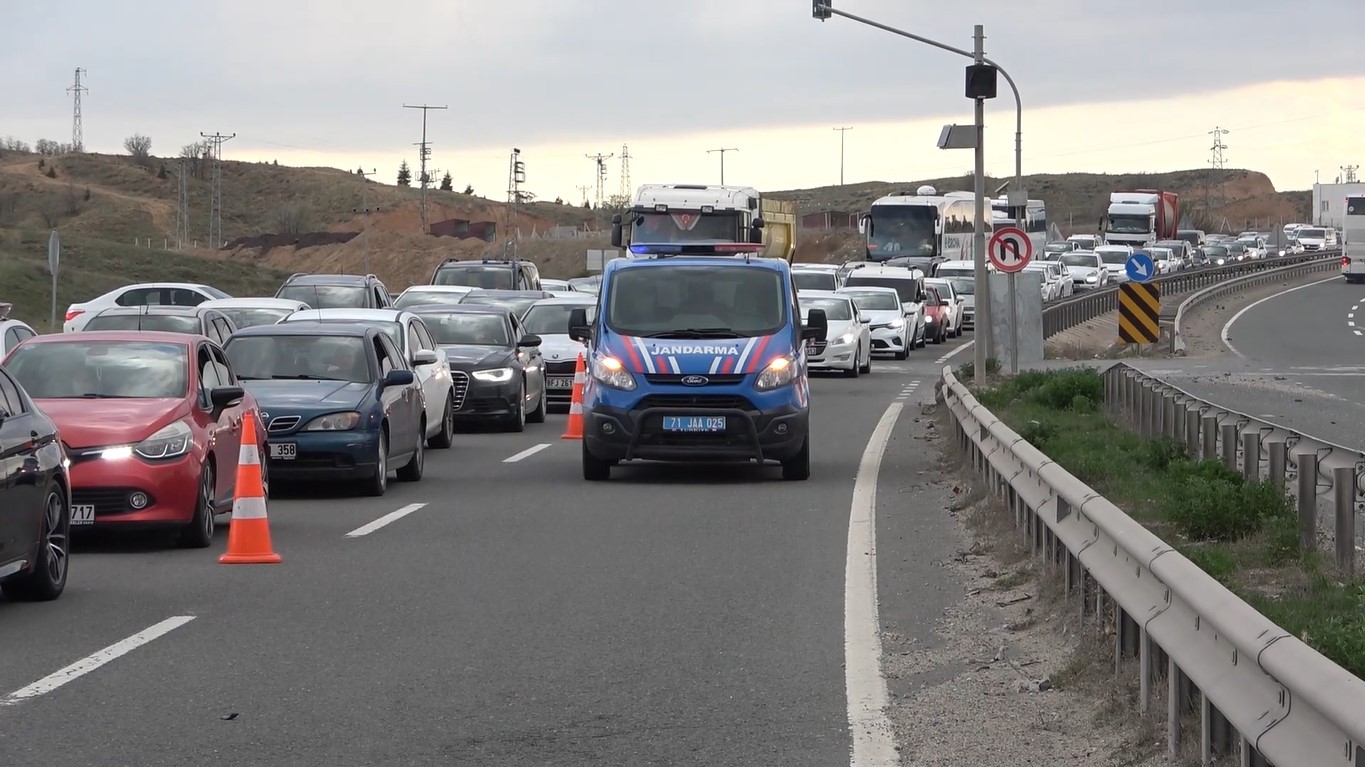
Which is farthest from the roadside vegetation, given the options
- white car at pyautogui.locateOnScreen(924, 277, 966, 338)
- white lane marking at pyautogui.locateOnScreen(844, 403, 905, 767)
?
white car at pyautogui.locateOnScreen(924, 277, 966, 338)

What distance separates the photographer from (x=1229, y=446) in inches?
544

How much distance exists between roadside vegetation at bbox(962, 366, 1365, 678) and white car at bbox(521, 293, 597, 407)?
407 inches

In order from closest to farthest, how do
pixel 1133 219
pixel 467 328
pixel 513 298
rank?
pixel 467 328
pixel 513 298
pixel 1133 219

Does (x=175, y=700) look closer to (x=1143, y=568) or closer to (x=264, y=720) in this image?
(x=264, y=720)

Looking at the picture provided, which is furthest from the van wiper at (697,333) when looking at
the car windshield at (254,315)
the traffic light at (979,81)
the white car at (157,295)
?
the white car at (157,295)

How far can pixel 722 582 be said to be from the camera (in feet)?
36.0

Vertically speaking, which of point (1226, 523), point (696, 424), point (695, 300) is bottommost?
point (1226, 523)

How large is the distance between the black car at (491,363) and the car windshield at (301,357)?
15.8ft

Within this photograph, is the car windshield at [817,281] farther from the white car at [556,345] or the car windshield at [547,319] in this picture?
the car windshield at [547,319]

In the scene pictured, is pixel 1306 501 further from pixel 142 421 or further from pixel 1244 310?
pixel 1244 310

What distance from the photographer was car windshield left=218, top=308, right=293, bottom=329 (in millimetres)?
26078

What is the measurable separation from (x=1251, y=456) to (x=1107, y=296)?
47.4m

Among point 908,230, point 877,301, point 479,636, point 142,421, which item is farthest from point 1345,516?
point 908,230

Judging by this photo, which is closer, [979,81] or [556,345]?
[979,81]
